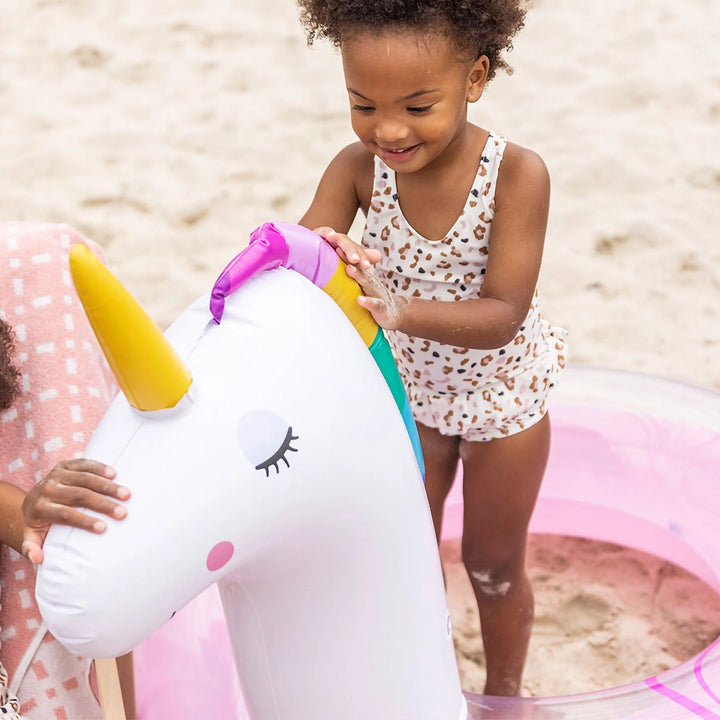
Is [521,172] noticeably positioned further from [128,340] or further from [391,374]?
[128,340]

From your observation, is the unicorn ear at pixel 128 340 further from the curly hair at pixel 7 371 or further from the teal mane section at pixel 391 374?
the curly hair at pixel 7 371

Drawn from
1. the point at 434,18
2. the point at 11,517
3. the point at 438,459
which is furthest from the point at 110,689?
the point at 434,18

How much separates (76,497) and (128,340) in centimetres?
14

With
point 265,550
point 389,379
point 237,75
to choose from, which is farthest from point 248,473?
point 237,75

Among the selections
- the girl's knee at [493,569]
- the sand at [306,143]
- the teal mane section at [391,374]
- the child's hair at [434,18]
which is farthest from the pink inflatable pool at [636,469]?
the child's hair at [434,18]

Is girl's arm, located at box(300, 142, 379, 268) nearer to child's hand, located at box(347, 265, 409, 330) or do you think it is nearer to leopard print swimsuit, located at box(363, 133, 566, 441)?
leopard print swimsuit, located at box(363, 133, 566, 441)

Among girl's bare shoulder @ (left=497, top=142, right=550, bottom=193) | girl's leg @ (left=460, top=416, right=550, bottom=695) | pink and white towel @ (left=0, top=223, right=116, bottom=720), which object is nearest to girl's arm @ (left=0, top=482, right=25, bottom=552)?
pink and white towel @ (left=0, top=223, right=116, bottom=720)

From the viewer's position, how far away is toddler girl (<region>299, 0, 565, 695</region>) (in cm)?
113

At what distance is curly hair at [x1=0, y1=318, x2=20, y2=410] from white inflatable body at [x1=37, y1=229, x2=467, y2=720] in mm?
455

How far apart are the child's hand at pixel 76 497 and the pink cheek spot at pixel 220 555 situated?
8cm

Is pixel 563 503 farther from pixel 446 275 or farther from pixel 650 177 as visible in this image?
pixel 650 177

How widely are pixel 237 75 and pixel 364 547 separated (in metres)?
2.77

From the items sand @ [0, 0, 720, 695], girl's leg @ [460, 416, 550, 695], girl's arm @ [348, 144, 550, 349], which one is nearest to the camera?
girl's arm @ [348, 144, 550, 349]

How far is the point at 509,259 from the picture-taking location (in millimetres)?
1249
